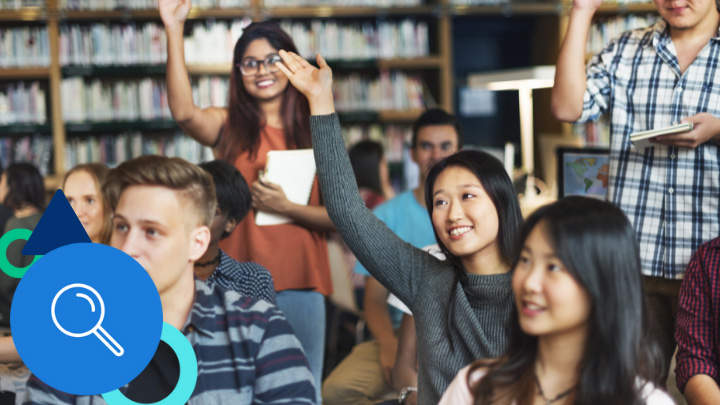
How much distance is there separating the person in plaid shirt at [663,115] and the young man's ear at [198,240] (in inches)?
47.4

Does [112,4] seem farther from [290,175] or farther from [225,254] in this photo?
[225,254]

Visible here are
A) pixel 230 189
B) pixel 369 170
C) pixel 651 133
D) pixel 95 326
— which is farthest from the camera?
pixel 369 170

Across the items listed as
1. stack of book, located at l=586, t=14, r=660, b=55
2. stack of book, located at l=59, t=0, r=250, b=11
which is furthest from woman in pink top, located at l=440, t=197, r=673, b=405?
stack of book, located at l=586, t=14, r=660, b=55

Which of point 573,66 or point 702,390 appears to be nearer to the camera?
point 702,390

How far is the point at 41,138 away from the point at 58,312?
14.3ft

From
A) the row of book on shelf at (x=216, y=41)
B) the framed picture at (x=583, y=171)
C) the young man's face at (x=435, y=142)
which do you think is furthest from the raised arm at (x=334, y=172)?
the row of book on shelf at (x=216, y=41)

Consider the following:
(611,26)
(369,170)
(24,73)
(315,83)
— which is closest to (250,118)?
(315,83)

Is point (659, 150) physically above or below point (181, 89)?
below

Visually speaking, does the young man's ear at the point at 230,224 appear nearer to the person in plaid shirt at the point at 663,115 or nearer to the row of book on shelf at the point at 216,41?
the person in plaid shirt at the point at 663,115

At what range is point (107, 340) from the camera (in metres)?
1.14

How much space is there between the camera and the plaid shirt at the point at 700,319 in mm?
1773

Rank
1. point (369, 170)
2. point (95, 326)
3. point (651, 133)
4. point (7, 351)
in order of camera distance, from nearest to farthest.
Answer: point (95, 326)
point (7, 351)
point (651, 133)
point (369, 170)

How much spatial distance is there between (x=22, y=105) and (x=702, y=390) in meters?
4.57

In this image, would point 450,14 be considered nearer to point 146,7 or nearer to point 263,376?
point 146,7
